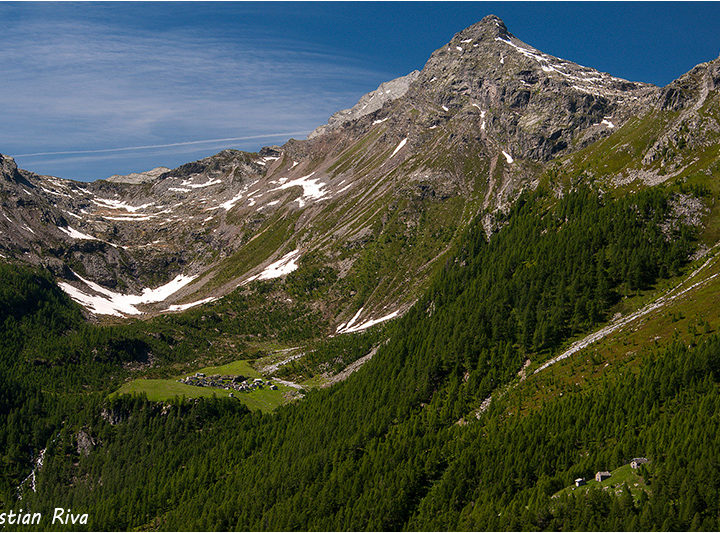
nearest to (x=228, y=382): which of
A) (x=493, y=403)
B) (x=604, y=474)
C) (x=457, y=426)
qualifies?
(x=457, y=426)

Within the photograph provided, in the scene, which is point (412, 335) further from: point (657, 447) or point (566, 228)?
point (657, 447)

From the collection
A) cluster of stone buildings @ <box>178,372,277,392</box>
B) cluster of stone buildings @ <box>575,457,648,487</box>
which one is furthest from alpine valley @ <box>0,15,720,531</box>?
cluster of stone buildings @ <box>178,372,277,392</box>

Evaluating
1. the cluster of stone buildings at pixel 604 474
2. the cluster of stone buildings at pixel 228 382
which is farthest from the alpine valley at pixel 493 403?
the cluster of stone buildings at pixel 228 382

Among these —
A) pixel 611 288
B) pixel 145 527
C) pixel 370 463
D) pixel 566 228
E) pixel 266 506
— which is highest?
pixel 566 228

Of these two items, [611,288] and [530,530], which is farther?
[611,288]

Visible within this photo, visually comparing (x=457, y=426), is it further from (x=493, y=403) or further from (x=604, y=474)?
(x=604, y=474)

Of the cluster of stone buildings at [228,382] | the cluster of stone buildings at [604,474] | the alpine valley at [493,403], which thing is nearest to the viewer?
the cluster of stone buildings at [604,474]

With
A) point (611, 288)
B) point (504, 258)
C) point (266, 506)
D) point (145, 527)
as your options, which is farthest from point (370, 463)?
point (504, 258)

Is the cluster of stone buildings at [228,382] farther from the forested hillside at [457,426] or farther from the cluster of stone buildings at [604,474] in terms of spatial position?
the cluster of stone buildings at [604,474]
